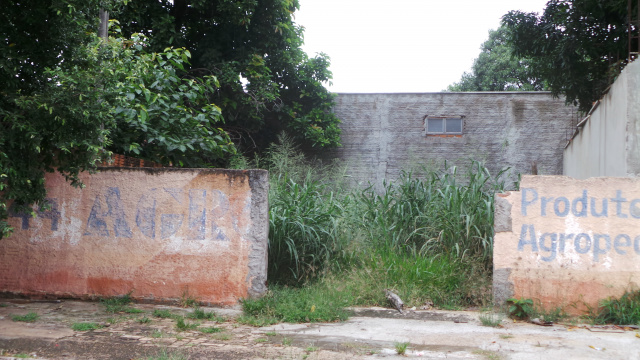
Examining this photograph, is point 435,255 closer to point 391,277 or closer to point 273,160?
point 391,277

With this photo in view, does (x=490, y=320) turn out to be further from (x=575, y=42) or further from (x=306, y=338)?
(x=575, y=42)

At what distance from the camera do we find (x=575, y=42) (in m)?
10.8

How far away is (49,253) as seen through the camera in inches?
232

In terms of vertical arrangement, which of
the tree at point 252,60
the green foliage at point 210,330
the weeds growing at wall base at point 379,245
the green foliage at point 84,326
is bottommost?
the green foliage at point 210,330

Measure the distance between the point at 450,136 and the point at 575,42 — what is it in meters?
3.80

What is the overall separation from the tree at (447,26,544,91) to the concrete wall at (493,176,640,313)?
17.1m

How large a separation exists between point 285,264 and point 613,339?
139 inches

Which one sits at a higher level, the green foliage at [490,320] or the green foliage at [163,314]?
the green foliage at [490,320]

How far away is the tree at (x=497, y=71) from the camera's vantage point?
72.3 ft

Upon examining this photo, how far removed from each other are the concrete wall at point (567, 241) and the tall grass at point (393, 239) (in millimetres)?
463

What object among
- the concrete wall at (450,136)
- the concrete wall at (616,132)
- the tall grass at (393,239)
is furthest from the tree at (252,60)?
the concrete wall at (616,132)

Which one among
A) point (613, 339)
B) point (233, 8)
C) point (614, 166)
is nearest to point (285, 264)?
point (613, 339)

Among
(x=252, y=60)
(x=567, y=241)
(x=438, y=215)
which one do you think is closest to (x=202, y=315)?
(x=438, y=215)

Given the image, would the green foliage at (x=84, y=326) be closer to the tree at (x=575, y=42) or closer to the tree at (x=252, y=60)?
the tree at (x=252, y=60)
